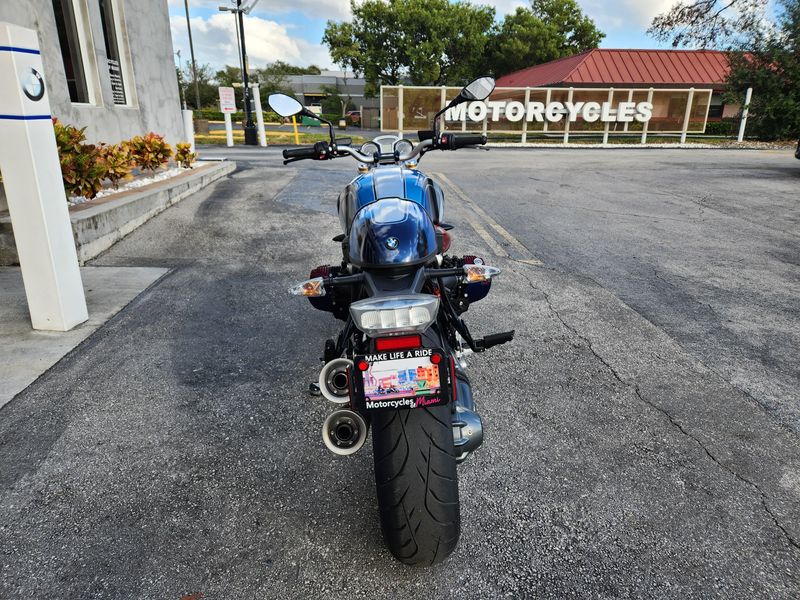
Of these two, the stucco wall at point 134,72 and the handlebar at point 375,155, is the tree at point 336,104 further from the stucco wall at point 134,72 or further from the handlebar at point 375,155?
the handlebar at point 375,155

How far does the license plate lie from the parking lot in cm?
73

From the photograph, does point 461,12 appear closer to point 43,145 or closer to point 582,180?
point 582,180

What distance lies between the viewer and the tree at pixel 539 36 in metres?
45.2

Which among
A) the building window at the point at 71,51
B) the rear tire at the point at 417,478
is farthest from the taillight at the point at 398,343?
the building window at the point at 71,51

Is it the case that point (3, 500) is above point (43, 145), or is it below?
below

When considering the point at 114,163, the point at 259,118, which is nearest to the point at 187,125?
the point at 114,163

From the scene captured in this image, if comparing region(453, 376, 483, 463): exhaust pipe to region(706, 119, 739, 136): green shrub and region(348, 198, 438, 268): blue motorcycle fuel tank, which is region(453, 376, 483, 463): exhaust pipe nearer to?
region(348, 198, 438, 268): blue motorcycle fuel tank

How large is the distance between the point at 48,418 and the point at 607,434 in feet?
10.5

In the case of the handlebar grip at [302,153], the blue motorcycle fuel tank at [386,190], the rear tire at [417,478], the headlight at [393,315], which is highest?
the handlebar grip at [302,153]

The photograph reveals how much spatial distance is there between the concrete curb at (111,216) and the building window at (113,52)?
208cm

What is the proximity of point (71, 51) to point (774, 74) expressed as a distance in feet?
57.0

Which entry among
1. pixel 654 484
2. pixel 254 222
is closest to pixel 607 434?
pixel 654 484

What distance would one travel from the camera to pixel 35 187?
399 cm

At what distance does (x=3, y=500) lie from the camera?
8.13 ft
